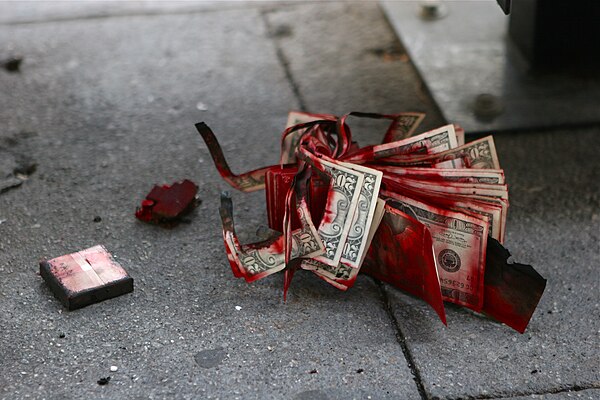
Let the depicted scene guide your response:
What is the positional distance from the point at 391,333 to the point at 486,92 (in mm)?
1568

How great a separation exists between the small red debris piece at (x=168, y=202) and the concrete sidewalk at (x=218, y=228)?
0.17 feet

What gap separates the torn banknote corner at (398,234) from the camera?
2.58m

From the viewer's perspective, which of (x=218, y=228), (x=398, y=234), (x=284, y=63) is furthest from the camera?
(x=284, y=63)

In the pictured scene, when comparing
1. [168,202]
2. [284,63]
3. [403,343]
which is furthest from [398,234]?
[284,63]

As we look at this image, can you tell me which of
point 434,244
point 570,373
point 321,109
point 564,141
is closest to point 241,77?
point 321,109

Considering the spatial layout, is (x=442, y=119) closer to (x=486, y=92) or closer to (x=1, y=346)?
(x=486, y=92)

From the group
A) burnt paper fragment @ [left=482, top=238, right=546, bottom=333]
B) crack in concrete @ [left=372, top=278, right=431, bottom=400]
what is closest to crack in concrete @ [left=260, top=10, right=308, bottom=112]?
crack in concrete @ [left=372, top=278, right=431, bottom=400]

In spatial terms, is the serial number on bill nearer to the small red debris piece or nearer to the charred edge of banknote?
the charred edge of banknote

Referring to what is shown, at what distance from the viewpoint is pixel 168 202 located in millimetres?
3039

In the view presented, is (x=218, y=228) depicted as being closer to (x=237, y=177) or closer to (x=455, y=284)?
(x=237, y=177)

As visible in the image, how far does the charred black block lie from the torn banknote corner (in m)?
0.34

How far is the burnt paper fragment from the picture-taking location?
2521 millimetres

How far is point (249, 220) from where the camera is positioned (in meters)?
3.07

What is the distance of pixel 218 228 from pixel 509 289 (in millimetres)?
983
